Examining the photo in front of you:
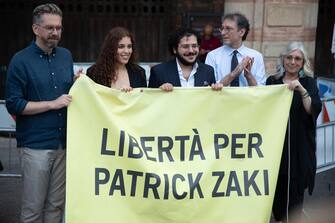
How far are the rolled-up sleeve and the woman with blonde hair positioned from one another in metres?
1.95

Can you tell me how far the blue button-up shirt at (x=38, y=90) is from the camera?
3.91 metres

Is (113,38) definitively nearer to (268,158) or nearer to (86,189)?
(86,189)

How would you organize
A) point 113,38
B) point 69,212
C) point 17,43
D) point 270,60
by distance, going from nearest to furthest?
point 69,212 < point 113,38 < point 270,60 < point 17,43

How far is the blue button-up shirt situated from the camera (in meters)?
3.91

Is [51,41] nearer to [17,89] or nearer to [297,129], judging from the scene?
[17,89]

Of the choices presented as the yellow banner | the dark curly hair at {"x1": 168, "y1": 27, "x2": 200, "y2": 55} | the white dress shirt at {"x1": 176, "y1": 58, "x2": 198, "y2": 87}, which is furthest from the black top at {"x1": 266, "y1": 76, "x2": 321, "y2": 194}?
the dark curly hair at {"x1": 168, "y1": 27, "x2": 200, "y2": 55}

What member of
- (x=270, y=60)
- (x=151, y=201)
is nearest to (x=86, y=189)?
(x=151, y=201)

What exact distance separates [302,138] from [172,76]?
114 centimetres

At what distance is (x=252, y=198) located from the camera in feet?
13.4

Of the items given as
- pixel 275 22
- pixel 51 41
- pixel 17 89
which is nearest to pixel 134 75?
pixel 51 41

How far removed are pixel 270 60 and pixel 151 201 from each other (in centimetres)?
534

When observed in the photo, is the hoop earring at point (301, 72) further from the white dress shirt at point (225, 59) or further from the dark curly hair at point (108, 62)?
the dark curly hair at point (108, 62)

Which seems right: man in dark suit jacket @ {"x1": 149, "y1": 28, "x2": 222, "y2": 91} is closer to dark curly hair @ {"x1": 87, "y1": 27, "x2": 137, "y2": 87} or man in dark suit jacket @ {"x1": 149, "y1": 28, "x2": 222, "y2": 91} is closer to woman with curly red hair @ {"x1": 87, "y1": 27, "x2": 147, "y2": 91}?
woman with curly red hair @ {"x1": 87, "y1": 27, "x2": 147, "y2": 91}

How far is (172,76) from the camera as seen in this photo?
4.36m
